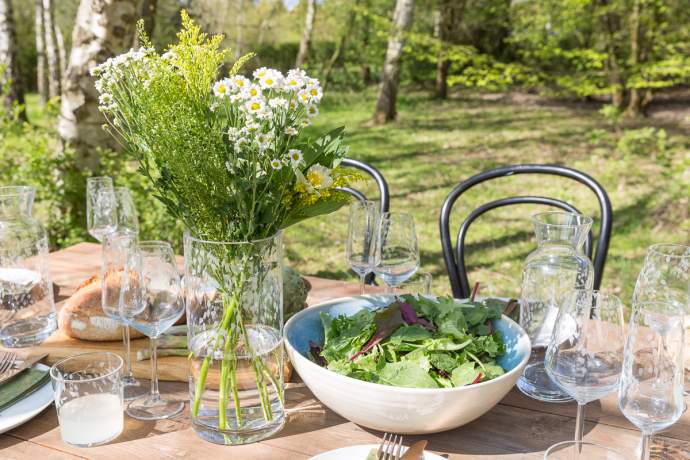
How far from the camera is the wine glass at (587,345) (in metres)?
1.01

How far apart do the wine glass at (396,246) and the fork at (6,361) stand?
2.70ft

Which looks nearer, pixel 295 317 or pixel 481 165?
pixel 295 317

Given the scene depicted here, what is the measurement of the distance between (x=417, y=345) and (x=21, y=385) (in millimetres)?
793

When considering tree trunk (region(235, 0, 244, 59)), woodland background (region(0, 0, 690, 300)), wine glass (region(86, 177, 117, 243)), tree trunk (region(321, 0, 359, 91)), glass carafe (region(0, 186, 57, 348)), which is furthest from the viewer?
tree trunk (region(321, 0, 359, 91))

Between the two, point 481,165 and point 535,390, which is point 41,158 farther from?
point 481,165

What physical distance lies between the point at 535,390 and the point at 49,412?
3.21 ft

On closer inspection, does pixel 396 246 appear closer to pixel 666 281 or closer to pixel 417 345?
pixel 417 345

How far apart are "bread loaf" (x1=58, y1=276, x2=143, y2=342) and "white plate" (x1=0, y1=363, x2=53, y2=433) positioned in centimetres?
21

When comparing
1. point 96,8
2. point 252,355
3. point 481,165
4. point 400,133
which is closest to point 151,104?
point 252,355

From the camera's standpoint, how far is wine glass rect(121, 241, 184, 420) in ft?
4.01

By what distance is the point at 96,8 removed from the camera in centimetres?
359

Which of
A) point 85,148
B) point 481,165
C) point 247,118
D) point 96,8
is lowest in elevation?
point 481,165

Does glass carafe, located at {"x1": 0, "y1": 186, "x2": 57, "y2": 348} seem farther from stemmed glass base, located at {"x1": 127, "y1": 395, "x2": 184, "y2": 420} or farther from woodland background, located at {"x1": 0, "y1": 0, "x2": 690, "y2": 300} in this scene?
woodland background, located at {"x1": 0, "y1": 0, "x2": 690, "y2": 300}

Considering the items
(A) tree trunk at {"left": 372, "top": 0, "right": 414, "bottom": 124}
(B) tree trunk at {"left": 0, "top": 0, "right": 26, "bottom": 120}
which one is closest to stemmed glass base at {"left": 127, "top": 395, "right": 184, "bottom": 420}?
(B) tree trunk at {"left": 0, "top": 0, "right": 26, "bottom": 120}
